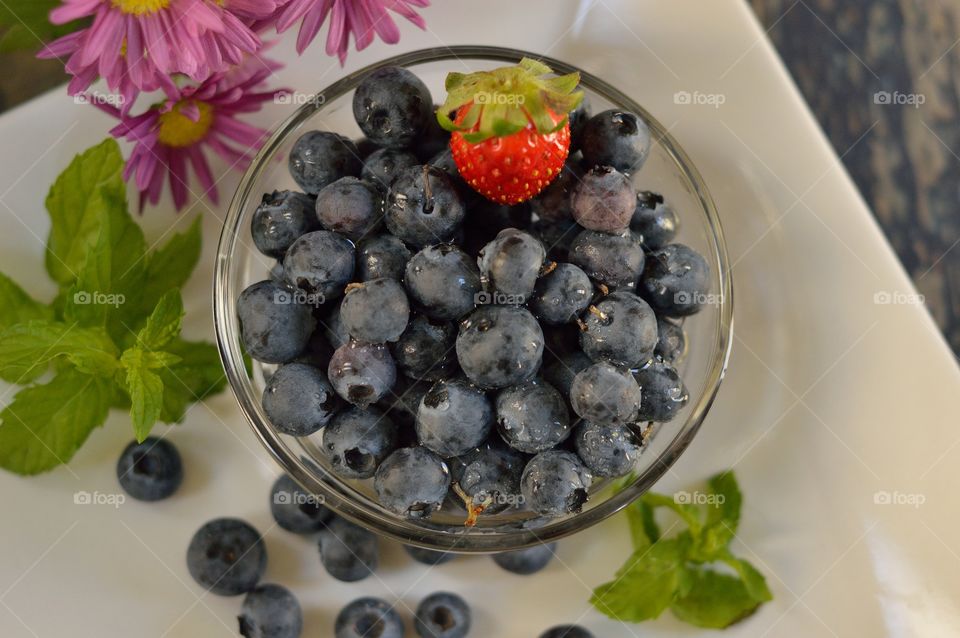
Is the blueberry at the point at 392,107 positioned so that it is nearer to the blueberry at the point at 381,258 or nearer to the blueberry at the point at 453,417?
the blueberry at the point at 381,258

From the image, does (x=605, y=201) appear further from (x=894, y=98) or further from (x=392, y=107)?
(x=894, y=98)

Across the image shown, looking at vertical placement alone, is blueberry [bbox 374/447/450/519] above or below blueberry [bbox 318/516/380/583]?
above

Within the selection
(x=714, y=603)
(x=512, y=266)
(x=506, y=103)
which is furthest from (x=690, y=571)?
(x=506, y=103)

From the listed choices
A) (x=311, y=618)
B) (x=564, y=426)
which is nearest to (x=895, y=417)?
(x=564, y=426)

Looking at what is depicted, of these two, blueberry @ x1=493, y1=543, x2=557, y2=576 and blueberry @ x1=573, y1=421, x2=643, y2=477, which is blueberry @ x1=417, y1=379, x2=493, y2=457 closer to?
blueberry @ x1=573, y1=421, x2=643, y2=477

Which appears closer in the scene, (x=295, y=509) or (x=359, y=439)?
(x=359, y=439)

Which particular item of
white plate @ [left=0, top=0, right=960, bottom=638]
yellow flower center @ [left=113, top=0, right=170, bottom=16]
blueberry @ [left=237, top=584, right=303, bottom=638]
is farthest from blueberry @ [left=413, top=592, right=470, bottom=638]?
yellow flower center @ [left=113, top=0, right=170, bottom=16]
